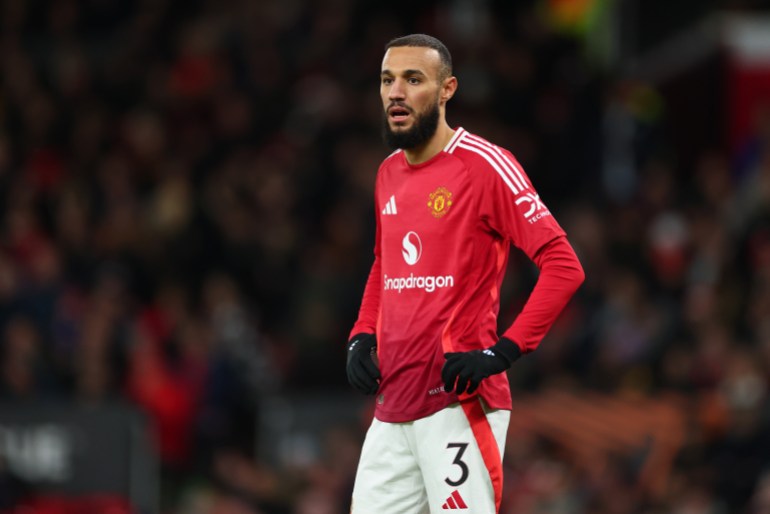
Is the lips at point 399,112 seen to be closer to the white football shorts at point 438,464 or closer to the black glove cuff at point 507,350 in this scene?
the black glove cuff at point 507,350

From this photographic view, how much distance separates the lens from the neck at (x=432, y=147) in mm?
6285

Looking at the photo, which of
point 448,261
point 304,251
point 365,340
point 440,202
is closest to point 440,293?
point 448,261

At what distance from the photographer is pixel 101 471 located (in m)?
13.0

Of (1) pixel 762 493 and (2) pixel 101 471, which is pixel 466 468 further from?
(2) pixel 101 471

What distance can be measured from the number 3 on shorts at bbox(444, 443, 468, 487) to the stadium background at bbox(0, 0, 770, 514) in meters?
4.83

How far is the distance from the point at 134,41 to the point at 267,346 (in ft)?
13.5

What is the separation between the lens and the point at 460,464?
6.07 meters

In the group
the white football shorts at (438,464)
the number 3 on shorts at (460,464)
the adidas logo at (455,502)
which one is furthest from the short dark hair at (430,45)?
the adidas logo at (455,502)

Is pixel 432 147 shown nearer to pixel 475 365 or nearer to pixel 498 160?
pixel 498 160

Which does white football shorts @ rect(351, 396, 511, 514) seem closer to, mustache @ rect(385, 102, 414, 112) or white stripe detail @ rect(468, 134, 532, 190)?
white stripe detail @ rect(468, 134, 532, 190)

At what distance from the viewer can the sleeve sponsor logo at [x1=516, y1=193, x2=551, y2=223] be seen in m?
6.04

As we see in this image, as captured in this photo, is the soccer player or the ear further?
the ear

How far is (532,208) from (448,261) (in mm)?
378

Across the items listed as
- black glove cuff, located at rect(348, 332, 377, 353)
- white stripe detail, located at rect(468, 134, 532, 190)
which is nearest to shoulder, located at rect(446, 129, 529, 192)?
white stripe detail, located at rect(468, 134, 532, 190)
